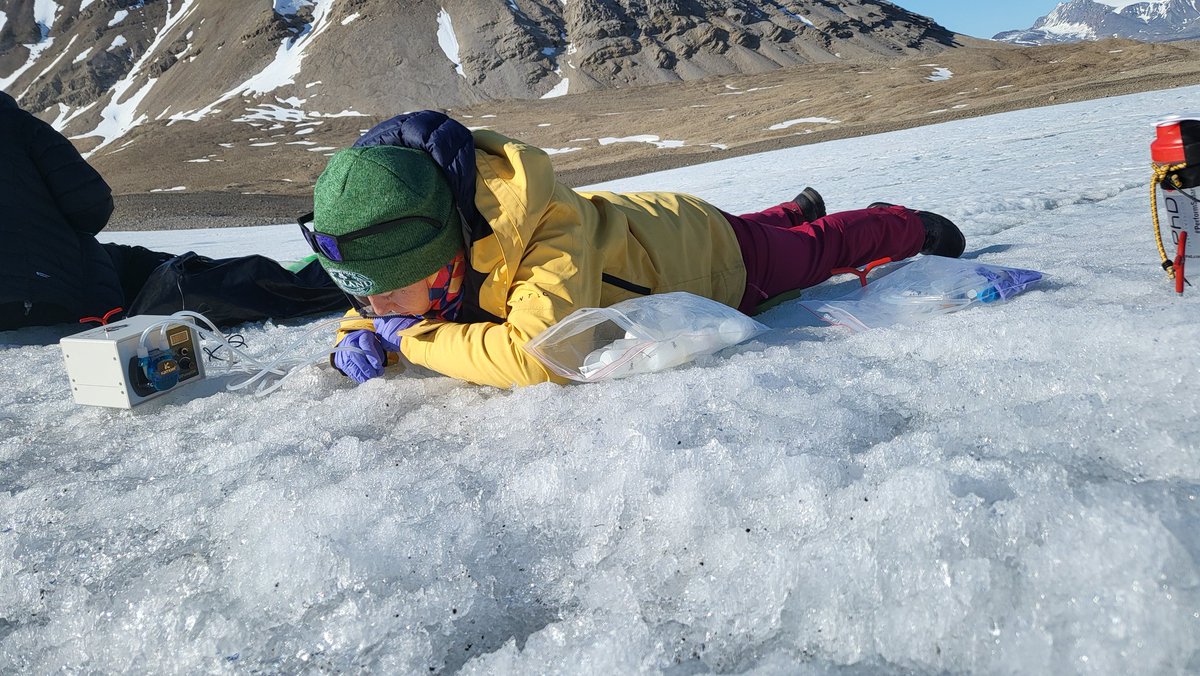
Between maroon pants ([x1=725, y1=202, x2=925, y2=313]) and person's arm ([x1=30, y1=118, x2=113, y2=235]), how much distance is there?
2.20 m

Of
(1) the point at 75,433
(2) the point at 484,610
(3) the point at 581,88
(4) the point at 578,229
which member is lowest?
(2) the point at 484,610

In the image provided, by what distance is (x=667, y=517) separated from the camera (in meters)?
1.07

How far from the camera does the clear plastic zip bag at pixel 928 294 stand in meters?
1.97

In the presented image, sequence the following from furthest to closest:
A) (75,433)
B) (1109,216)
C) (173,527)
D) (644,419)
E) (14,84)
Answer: (14,84), (1109,216), (75,433), (644,419), (173,527)

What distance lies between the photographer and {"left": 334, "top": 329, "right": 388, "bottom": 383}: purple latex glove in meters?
1.85

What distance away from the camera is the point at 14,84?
56.0 meters

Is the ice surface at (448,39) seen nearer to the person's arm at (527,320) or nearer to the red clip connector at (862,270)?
the red clip connector at (862,270)

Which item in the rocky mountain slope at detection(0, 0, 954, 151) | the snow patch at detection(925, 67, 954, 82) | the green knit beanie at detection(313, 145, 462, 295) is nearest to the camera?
the green knit beanie at detection(313, 145, 462, 295)

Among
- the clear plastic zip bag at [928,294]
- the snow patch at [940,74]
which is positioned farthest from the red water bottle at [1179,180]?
the snow patch at [940,74]

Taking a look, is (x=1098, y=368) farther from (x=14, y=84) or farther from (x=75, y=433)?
(x=14, y=84)

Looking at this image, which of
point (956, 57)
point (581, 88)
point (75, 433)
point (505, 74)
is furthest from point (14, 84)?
point (75, 433)

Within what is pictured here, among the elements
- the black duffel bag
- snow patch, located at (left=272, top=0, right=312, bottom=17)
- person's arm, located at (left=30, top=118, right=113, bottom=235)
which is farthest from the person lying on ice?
snow patch, located at (left=272, top=0, right=312, bottom=17)

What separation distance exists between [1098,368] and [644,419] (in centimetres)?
79

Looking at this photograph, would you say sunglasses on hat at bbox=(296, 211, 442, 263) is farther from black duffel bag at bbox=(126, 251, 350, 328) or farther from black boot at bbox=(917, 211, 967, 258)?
black boot at bbox=(917, 211, 967, 258)
